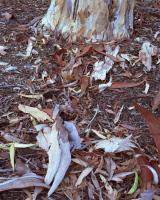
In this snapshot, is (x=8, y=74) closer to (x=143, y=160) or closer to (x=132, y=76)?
(x=132, y=76)

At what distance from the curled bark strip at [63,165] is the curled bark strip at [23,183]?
3cm

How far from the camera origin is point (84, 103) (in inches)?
85.6

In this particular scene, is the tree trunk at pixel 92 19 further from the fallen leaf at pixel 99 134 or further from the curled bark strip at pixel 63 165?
the curled bark strip at pixel 63 165

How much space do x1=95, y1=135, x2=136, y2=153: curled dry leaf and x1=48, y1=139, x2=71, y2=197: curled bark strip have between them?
13 cm

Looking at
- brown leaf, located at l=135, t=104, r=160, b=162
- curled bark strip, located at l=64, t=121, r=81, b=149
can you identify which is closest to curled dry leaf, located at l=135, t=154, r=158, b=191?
brown leaf, located at l=135, t=104, r=160, b=162

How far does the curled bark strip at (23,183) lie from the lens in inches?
67.1

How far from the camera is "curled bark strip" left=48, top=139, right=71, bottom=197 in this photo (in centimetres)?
173

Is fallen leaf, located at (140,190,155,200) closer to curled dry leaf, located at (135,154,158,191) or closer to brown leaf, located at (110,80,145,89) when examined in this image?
curled dry leaf, located at (135,154,158,191)

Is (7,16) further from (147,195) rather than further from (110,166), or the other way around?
(147,195)

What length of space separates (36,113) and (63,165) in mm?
360

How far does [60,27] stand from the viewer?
2.64 meters

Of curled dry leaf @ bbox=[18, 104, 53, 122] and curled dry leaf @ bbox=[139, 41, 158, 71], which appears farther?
curled dry leaf @ bbox=[139, 41, 158, 71]

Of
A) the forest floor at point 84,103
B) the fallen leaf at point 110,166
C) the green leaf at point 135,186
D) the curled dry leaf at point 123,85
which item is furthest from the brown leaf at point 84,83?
the green leaf at point 135,186

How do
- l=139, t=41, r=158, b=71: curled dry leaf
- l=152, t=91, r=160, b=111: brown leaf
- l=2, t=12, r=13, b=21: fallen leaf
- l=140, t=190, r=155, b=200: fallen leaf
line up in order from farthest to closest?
l=2, t=12, r=13, b=21: fallen leaf
l=139, t=41, r=158, b=71: curled dry leaf
l=152, t=91, r=160, b=111: brown leaf
l=140, t=190, r=155, b=200: fallen leaf
